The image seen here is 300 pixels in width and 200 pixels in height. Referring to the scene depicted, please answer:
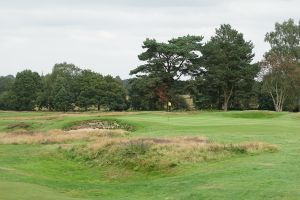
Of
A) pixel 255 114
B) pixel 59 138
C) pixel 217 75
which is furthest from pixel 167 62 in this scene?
pixel 59 138

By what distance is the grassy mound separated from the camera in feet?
82.8

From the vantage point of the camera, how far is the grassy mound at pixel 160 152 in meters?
25.2

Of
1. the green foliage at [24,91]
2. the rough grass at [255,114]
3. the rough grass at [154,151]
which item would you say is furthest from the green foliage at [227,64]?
the rough grass at [154,151]

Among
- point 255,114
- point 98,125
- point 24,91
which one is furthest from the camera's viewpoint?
point 24,91

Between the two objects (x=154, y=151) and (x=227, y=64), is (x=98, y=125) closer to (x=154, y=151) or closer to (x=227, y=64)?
(x=154, y=151)

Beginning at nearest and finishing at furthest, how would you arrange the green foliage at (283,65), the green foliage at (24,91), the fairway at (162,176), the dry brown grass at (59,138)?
1. the fairway at (162,176)
2. the dry brown grass at (59,138)
3. the green foliage at (283,65)
4. the green foliage at (24,91)

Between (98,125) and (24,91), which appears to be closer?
(98,125)

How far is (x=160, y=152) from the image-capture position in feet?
87.4

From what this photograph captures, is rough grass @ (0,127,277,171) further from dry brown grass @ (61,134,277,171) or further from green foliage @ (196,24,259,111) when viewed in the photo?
green foliage @ (196,24,259,111)

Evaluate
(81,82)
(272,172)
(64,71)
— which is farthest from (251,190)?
(64,71)

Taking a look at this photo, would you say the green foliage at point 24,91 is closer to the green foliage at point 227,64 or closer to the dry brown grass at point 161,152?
the green foliage at point 227,64

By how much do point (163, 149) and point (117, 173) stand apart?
3.00 m

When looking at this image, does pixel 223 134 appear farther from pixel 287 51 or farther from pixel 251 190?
pixel 287 51

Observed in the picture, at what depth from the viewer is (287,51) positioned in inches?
3730
